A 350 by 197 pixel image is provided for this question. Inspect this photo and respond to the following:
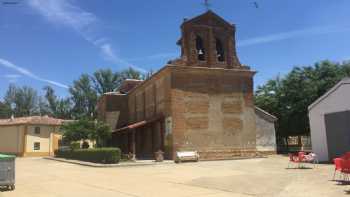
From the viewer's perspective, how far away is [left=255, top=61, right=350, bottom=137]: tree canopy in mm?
37594

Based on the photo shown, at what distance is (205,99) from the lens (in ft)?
105

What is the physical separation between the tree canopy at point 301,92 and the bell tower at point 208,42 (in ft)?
27.9

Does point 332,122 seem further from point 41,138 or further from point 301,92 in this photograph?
point 41,138

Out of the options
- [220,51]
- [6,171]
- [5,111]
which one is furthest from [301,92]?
[5,111]

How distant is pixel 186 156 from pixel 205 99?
585 cm

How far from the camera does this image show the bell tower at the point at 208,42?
32.5m

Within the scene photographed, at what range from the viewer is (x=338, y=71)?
125 ft

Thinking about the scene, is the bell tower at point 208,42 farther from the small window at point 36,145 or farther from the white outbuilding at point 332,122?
the small window at point 36,145

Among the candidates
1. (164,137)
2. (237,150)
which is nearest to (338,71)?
(237,150)

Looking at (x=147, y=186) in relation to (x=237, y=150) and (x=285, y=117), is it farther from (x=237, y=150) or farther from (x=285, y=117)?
(x=285, y=117)

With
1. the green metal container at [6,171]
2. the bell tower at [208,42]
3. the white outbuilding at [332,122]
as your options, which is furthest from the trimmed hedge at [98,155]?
the white outbuilding at [332,122]

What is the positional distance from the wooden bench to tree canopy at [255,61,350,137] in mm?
15026

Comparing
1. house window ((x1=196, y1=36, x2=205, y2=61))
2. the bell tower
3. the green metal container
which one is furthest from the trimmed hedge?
the green metal container

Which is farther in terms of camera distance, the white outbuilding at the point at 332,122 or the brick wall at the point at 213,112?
the brick wall at the point at 213,112
